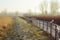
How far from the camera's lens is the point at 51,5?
63.5 metres

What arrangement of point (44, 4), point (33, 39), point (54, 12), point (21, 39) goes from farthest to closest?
1. point (44, 4)
2. point (54, 12)
3. point (33, 39)
4. point (21, 39)

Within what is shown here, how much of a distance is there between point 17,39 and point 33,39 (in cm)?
111

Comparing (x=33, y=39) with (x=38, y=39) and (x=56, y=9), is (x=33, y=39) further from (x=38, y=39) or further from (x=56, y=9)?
(x=56, y=9)

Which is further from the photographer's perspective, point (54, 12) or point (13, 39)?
point (54, 12)

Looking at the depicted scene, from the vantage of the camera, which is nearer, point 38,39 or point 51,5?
point 38,39

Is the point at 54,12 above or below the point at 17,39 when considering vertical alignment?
below

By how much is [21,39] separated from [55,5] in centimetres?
5633

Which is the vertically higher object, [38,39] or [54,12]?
[38,39]

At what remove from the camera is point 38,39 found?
10.3 m

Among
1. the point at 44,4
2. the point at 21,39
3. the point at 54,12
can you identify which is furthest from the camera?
the point at 44,4

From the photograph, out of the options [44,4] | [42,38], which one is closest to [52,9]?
[44,4]

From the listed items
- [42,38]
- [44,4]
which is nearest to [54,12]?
[44,4]

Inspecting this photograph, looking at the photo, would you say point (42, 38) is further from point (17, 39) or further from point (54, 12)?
point (54, 12)

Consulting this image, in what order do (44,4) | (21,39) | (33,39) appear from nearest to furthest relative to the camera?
(21,39)
(33,39)
(44,4)
